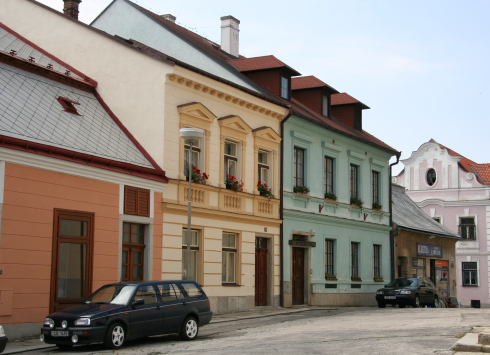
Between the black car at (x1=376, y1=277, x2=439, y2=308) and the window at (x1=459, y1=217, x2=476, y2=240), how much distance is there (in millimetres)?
19790

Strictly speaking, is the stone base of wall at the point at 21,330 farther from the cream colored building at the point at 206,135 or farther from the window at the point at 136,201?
the cream colored building at the point at 206,135

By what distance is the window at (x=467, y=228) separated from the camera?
47875 millimetres

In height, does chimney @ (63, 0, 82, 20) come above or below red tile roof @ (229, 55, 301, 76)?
above

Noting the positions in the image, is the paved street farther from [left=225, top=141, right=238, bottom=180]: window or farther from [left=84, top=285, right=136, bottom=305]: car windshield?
[left=225, top=141, right=238, bottom=180]: window

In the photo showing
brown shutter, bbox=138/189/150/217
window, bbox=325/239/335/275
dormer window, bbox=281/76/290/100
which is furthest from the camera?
window, bbox=325/239/335/275

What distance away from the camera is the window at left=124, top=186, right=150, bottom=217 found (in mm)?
18719

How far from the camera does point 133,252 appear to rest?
19156 mm

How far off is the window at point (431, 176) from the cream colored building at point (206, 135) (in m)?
27.9

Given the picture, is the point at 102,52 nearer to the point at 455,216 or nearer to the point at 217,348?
the point at 217,348

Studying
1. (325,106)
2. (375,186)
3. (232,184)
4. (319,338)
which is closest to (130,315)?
(319,338)

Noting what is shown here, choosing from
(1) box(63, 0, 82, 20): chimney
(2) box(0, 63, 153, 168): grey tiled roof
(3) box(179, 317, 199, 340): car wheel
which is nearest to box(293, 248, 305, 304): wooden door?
(2) box(0, 63, 153, 168): grey tiled roof

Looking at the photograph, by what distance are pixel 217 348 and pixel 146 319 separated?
6.54 ft

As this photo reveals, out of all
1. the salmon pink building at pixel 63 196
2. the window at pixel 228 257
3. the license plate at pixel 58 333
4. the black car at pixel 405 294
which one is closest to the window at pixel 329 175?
the black car at pixel 405 294

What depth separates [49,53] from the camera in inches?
910
